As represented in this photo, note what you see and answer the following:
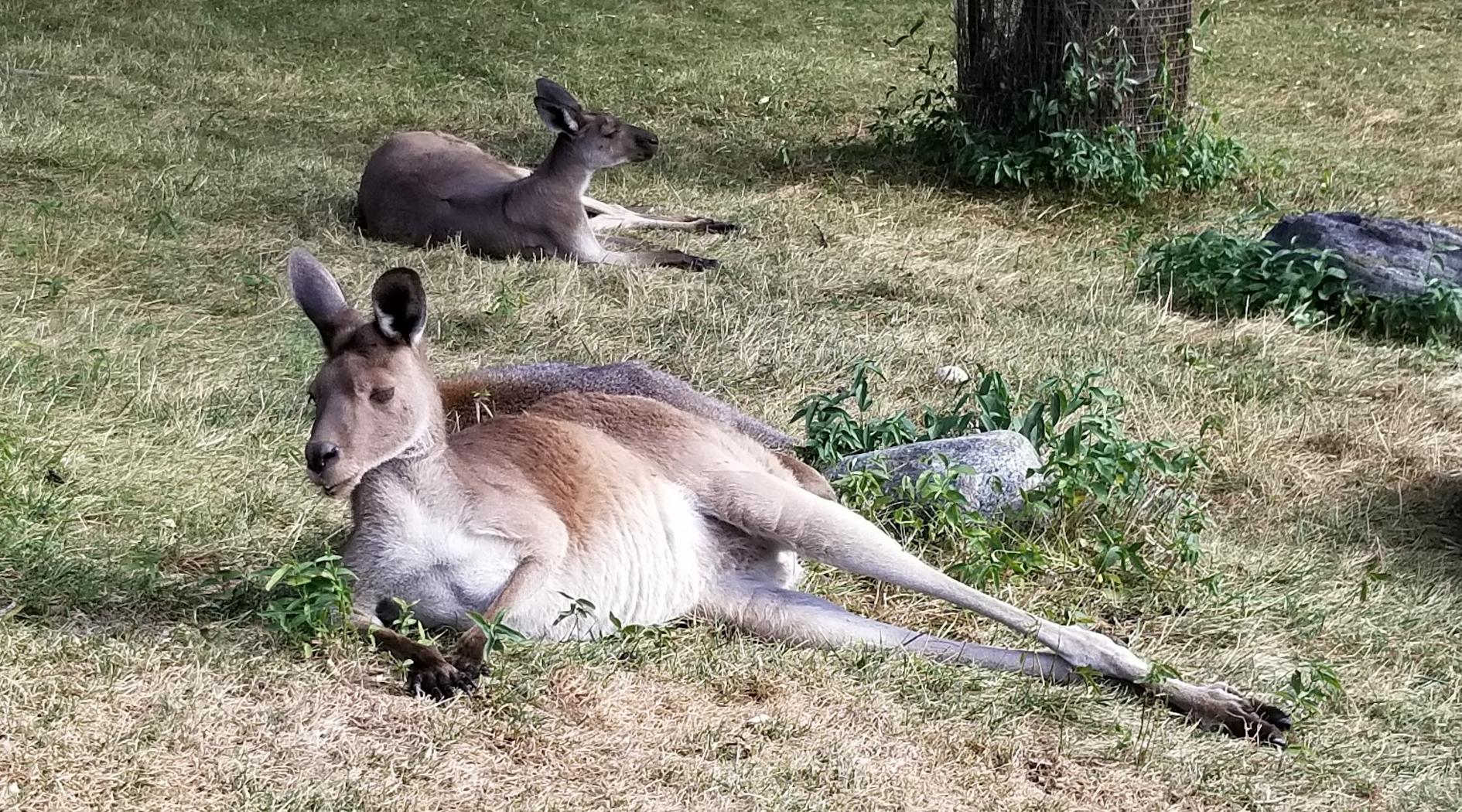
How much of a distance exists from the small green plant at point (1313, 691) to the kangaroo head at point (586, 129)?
16.6 ft

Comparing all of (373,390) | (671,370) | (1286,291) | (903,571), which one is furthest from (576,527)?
(1286,291)

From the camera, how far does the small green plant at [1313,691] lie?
3689mm

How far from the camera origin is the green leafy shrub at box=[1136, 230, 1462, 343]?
6.44 metres

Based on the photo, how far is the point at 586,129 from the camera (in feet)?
26.9

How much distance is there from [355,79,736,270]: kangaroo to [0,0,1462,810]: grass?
0.27 metres

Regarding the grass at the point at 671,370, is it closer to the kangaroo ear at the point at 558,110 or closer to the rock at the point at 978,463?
the rock at the point at 978,463

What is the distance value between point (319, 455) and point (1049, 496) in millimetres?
2086

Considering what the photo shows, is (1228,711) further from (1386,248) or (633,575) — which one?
(1386,248)

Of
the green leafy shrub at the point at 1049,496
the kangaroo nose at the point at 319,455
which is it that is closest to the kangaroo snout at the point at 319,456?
the kangaroo nose at the point at 319,455

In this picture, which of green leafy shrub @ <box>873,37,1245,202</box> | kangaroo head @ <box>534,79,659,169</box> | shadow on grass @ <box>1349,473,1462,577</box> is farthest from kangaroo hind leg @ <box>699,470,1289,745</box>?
green leafy shrub @ <box>873,37,1245,202</box>

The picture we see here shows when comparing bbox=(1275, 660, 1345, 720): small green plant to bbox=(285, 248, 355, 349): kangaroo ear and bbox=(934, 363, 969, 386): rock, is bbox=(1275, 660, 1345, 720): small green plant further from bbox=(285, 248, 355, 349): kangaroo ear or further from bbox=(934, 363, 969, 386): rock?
bbox=(285, 248, 355, 349): kangaroo ear

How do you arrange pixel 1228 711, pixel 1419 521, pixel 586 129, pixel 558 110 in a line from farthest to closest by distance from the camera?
pixel 586 129 < pixel 558 110 < pixel 1419 521 < pixel 1228 711

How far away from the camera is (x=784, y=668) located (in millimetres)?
3699

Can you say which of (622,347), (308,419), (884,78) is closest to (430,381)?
(308,419)
